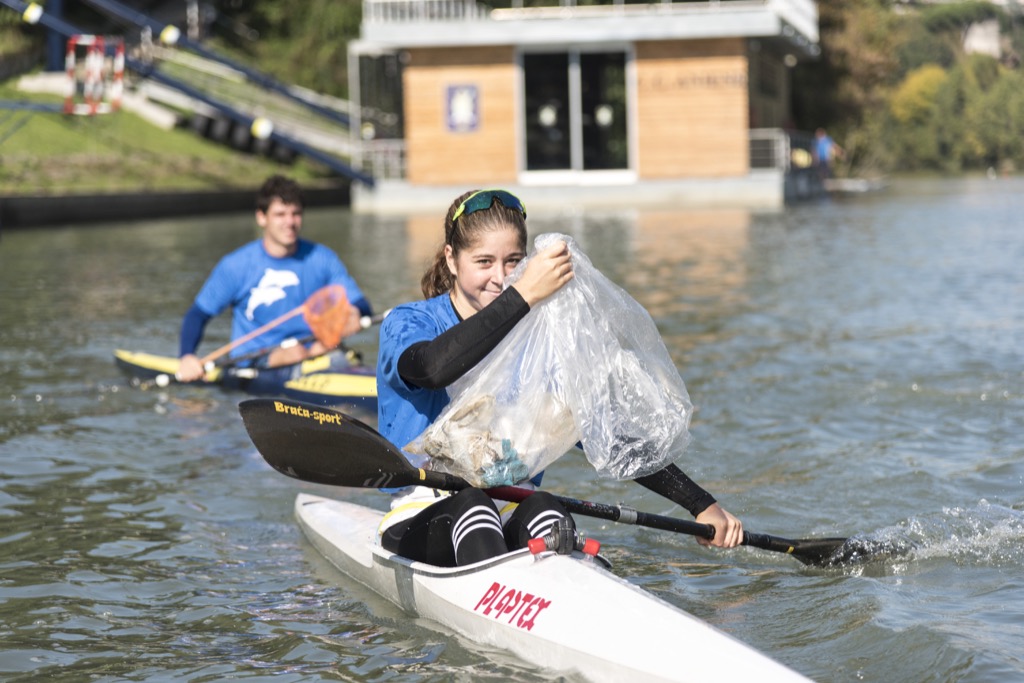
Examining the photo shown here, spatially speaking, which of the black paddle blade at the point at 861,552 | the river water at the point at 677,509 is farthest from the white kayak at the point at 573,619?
the black paddle blade at the point at 861,552

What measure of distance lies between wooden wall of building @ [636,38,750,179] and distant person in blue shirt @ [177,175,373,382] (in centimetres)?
2168

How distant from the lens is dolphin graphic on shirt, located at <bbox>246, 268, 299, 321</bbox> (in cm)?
934

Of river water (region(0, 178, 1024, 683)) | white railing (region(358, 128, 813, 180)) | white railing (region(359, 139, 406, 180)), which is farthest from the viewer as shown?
white railing (region(359, 139, 406, 180))

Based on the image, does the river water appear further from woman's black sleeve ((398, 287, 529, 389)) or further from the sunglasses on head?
the sunglasses on head

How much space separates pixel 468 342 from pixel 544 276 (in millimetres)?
301

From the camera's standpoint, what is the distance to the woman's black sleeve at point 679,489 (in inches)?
188

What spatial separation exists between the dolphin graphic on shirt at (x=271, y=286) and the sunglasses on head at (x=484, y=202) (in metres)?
5.08

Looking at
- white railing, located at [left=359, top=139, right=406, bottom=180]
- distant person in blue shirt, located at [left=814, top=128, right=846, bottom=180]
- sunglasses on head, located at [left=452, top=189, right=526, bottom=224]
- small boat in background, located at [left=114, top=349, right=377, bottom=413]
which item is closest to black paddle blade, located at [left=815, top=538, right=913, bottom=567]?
sunglasses on head, located at [left=452, top=189, right=526, bottom=224]

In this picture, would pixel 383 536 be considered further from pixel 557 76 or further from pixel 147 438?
pixel 557 76

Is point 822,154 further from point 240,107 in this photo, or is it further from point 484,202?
point 484,202

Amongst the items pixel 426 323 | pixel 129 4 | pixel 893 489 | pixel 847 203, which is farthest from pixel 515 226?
pixel 129 4

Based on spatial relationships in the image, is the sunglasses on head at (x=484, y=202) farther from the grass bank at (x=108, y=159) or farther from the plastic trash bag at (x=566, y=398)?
the grass bank at (x=108, y=159)

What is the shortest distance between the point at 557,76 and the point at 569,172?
6.90 ft

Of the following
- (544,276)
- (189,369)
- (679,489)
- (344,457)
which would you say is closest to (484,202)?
(544,276)
